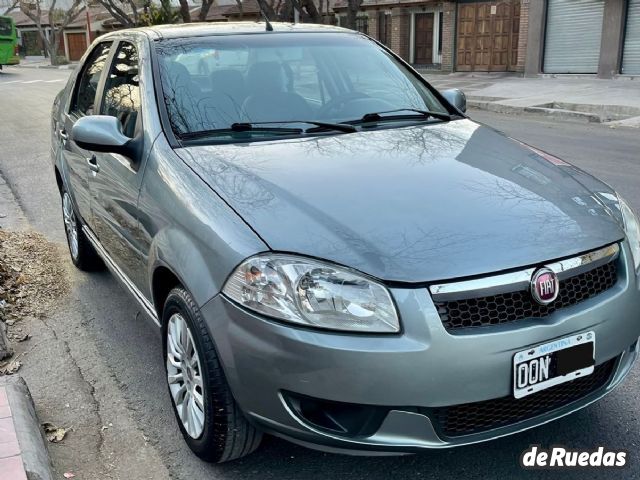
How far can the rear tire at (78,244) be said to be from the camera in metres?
4.76

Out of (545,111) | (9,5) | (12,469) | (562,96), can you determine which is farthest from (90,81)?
(9,5)

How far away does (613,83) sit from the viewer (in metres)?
18.0

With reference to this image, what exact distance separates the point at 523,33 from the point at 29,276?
2027cm

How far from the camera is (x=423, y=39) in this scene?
1069 inches

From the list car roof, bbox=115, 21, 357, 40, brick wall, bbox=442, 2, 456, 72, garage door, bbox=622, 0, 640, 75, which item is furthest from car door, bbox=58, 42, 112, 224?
brick wall, bbox=442, 2, 456, 72

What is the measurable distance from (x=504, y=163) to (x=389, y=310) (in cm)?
115

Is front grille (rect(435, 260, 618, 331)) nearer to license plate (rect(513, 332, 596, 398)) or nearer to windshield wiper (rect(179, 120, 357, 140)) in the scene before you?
license plate (rect(513, 332, 596, 398))

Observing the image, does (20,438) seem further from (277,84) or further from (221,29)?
(221,29)

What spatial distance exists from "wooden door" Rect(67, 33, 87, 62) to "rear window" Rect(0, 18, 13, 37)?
1337cm

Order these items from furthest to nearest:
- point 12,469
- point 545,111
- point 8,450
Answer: point 545,111 → point 8,450 → point 12,469

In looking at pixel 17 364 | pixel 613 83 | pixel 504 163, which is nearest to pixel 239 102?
pixel 504 163

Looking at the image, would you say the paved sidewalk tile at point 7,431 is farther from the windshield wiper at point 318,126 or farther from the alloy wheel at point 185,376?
the windshield wiper at point 318,126

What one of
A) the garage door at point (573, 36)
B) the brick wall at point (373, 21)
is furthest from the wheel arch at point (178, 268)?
the brick wall at point (373, 21)

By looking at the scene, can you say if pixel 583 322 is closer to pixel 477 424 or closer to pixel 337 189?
pixel 477 424
